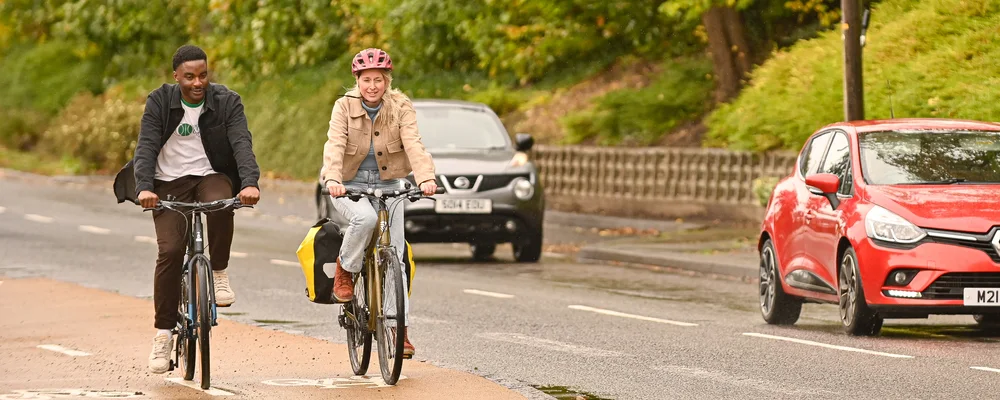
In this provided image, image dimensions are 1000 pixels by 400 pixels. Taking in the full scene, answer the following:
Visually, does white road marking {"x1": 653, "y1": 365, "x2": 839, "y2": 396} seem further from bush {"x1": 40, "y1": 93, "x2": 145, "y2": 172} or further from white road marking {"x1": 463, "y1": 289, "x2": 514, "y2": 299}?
bush {"x1": 40, "y1": 93, "x2": 145, "y2": 172}

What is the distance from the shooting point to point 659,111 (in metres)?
28.1

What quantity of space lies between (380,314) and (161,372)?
47.2 inches

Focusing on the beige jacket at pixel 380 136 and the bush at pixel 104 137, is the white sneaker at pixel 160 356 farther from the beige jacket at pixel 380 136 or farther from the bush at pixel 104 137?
the bush at pixel 104 137

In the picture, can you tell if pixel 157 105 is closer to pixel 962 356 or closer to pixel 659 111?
pixel 962 356

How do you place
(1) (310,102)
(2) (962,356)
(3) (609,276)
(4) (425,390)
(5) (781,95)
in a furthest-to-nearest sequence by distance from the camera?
(1) (310,102) → (5) (781,95) → (3) (609,276) → (2) (962,356) → (4) (425,390)

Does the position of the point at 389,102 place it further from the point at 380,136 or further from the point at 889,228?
the point at 889,228

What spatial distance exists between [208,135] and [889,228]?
172 inches

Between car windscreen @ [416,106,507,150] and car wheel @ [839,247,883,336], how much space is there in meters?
7.81

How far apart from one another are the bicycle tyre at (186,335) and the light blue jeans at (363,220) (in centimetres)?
81

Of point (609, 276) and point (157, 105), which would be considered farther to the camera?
point (609, 276)

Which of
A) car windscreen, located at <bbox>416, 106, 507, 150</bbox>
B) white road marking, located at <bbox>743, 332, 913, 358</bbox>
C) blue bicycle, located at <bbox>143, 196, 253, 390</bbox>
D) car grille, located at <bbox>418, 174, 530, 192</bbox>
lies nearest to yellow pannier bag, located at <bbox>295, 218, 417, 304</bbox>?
blue bicycle, located at <bbox>143, 196, 253, 390</bbox>

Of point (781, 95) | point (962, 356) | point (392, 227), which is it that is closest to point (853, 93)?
point (781, 95)

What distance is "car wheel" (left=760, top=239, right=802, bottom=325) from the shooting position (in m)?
12.6

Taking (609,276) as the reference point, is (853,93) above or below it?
above
